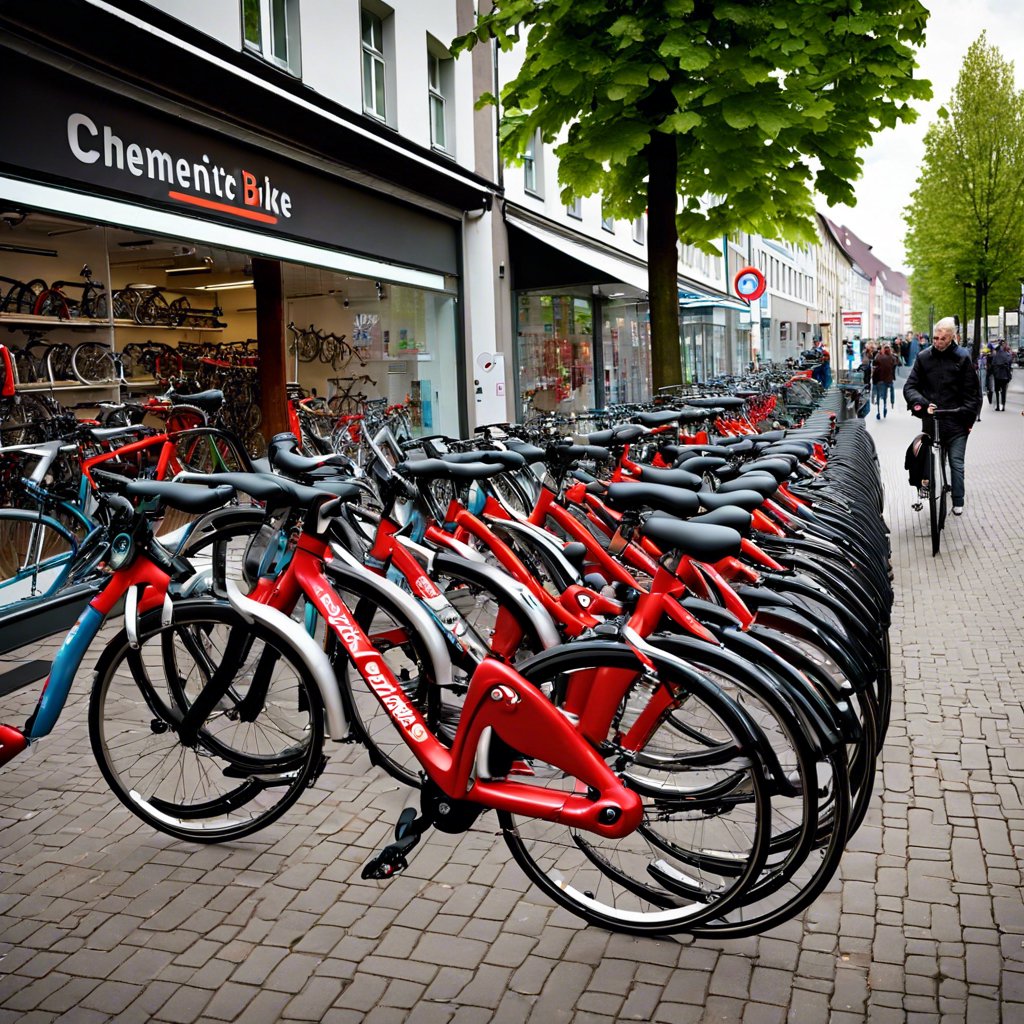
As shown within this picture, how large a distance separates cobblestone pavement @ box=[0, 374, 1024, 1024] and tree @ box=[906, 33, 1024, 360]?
4053 centimetres

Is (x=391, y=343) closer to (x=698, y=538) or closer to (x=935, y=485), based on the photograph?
(x=935, y=485)

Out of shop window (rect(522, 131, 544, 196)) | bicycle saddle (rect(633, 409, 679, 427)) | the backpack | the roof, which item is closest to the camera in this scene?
bicycle saddle (rect(633, 409, 679, 427))

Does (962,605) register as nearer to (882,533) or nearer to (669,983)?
(882,533)

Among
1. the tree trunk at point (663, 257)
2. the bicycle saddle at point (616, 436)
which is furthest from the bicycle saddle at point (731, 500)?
the tree trunk at point (663, 257)

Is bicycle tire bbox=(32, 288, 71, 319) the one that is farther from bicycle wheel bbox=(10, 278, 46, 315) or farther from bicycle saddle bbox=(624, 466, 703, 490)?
bicycle saddle bbox=(624, 466, 703, 490)

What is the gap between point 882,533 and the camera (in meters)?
6.23

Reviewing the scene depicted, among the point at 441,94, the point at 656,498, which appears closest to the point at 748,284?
the point at 441,94

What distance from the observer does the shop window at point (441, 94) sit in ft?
52.2

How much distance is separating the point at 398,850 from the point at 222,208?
306 inches

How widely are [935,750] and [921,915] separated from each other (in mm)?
1469

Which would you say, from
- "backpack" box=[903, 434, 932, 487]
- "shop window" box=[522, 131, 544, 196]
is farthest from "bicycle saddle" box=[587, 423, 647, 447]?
"shop window" box=[522, 131, 544, 196]

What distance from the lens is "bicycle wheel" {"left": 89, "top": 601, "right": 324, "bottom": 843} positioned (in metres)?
3.71

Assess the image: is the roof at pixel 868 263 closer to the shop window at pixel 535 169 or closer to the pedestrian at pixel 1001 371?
the pedestrian at pixel 1001 371

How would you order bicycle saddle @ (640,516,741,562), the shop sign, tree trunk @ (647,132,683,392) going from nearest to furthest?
bicycle saddle @ (640,516,741,562) → the shop sign → tree trunk @ (647,132,683,392)
